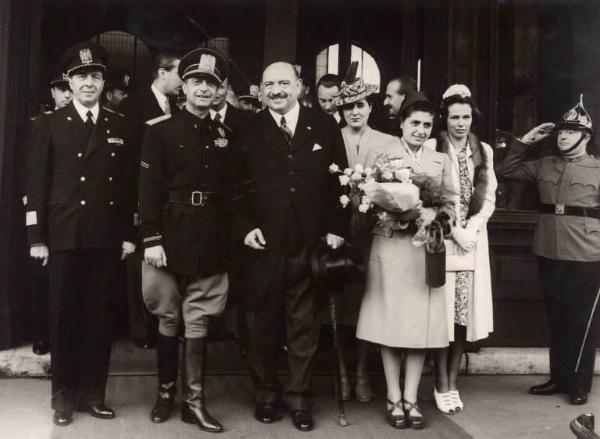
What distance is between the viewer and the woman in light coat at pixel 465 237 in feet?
14.3

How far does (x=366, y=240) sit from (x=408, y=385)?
886mm

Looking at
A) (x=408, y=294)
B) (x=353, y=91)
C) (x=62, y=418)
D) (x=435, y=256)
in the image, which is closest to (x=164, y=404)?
(x=62, y=418)

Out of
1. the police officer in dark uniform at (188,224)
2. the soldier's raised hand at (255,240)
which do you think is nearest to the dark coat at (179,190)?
the police officer in dark uniform at (188,224)

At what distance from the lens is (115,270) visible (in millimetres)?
4176

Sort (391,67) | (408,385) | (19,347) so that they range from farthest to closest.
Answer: (391,67) < (19,347) < (408,385)

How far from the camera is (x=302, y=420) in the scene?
398 centimetres

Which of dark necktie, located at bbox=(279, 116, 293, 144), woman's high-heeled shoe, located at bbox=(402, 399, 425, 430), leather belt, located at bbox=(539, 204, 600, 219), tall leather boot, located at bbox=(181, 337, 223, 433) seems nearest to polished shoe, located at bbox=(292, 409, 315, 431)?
tall leather boot, located at bbox=(181, 337, 223, 433)

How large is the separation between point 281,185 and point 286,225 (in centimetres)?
23

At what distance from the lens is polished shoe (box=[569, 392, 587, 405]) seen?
465cm

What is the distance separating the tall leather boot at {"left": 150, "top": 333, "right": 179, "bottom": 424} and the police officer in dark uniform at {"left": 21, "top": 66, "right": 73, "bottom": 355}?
1245 mm

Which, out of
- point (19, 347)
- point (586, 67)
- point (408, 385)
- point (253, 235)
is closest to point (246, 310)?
point (253, 235)

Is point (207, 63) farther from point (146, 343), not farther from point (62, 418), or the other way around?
point (146, 343)

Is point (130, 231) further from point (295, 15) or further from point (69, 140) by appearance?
point (295, 15)

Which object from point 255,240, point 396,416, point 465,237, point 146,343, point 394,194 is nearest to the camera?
point 394,194
